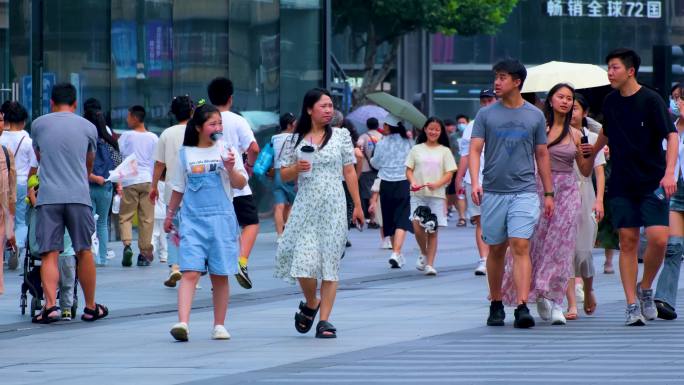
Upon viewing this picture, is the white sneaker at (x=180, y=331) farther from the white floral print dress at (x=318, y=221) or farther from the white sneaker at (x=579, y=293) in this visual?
the white sneaker at (x=579, y=293)

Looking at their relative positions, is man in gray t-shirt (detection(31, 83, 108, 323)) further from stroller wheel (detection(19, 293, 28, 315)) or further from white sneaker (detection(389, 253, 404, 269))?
white sneaker (detection(389, 253, 404, 269))

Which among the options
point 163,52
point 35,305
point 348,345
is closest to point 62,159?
point 35,305

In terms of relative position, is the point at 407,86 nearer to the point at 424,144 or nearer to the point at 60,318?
the point at 424,144

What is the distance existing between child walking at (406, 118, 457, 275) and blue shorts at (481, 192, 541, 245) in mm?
5478

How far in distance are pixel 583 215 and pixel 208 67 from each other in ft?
39.0

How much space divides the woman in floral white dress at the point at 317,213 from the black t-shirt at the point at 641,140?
6.02 feet

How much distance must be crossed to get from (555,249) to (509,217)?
1.96 feet

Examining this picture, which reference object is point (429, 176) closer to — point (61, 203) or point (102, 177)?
point (102, 177)

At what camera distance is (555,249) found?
451 inches

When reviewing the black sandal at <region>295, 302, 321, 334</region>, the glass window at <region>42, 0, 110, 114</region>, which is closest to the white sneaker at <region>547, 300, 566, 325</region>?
the black sandal at <region>295, 302, 321, 334</region>

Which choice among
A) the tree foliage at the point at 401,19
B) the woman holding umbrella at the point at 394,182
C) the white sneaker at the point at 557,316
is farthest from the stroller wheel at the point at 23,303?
the tree foliage at the point at 401,19

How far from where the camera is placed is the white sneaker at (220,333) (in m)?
10.5

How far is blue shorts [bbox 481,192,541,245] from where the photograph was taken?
1096cm

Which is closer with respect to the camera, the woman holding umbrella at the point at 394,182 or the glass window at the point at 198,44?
the woman holding umbrella at the point at 394,182
